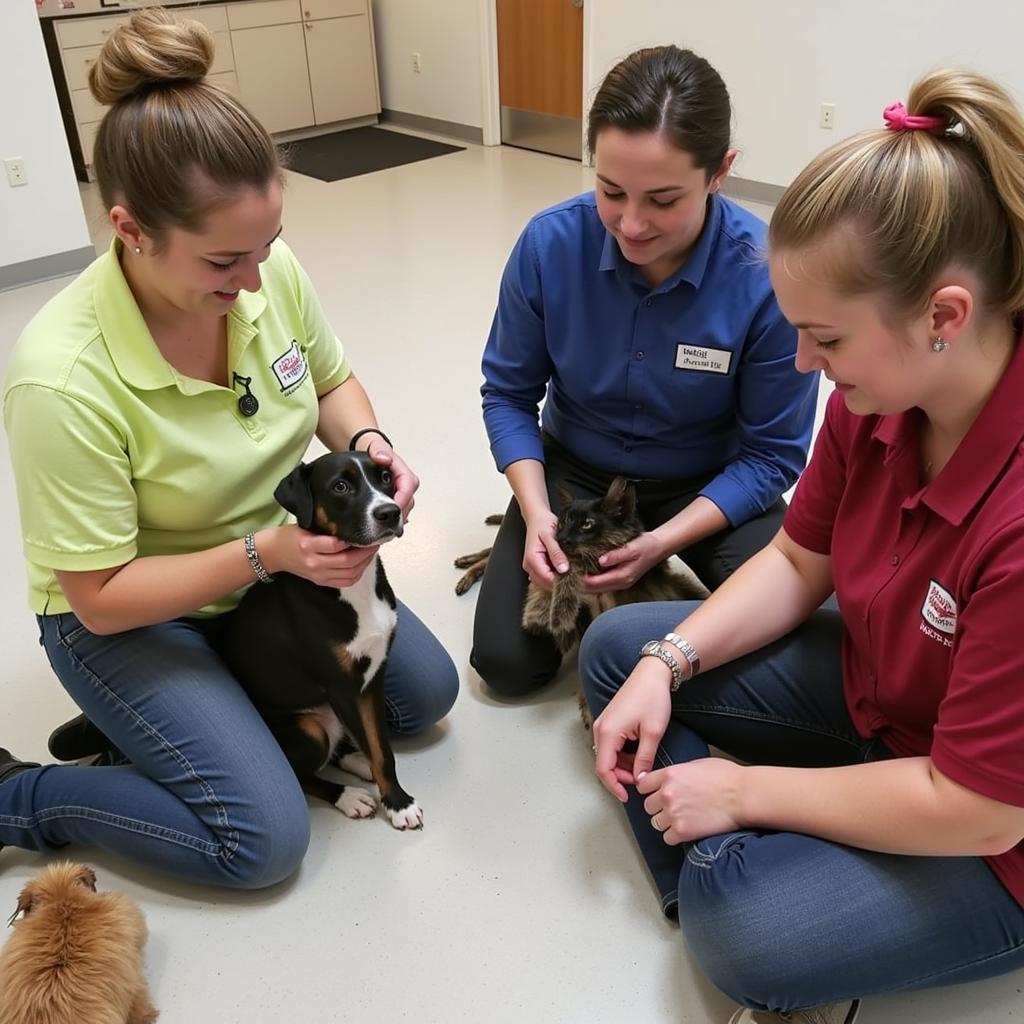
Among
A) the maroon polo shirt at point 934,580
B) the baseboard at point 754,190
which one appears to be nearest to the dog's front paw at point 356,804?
the maroon polo shirt at point 934,580

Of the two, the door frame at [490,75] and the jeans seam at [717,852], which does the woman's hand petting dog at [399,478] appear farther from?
the door frame at [490,75]

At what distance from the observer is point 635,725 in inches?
56.9

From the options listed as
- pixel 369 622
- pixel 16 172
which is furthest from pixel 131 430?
pixel 16 172

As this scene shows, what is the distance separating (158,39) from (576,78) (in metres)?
4.93

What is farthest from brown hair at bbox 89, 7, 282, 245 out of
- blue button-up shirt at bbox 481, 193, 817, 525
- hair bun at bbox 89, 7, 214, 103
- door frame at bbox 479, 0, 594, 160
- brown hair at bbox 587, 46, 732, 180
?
door frame at bbox 479, 0, 594, 160

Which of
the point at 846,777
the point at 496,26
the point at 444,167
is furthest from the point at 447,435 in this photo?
the point at 496,26

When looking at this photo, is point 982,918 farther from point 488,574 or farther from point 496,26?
point 496,26

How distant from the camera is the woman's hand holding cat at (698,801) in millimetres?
1331

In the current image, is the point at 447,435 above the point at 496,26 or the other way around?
the other way around

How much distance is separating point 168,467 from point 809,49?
13.4ft

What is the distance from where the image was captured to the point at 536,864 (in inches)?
67.3

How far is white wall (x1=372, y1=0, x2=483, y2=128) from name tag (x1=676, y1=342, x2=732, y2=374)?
5.05 m

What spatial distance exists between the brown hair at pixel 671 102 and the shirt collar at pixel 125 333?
83cm

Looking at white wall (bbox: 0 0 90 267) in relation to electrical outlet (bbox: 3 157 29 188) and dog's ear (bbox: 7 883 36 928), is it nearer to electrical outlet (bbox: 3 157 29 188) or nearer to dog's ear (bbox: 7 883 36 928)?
electrical outlet (bbox: 3 157 29 188)
